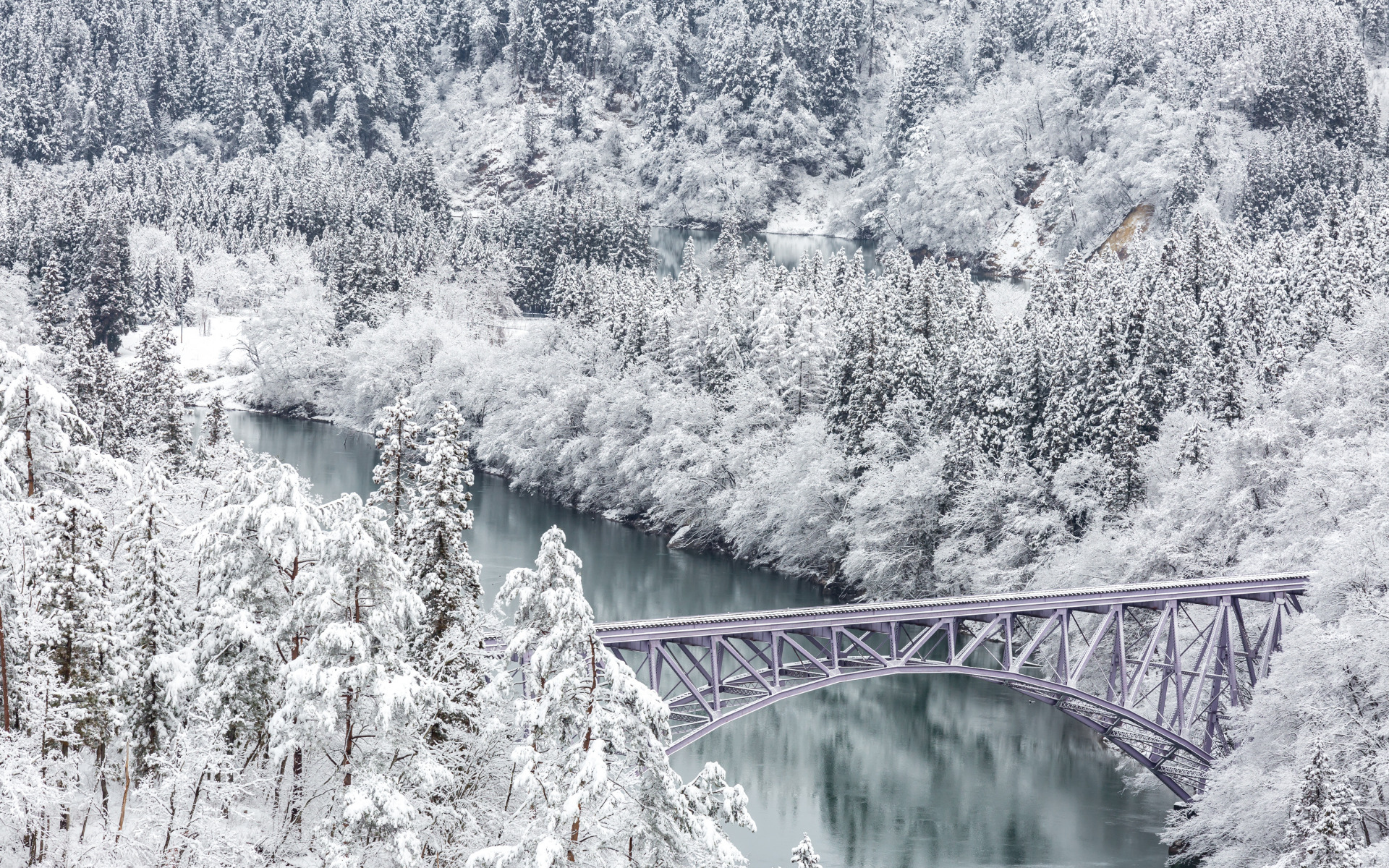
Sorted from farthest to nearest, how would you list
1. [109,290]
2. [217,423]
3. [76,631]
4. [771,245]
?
[771,245]
[109,290]
[217,423]
[76,631]

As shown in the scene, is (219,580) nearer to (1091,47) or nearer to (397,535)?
(397,535)

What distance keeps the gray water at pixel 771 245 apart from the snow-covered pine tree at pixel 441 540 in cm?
12600

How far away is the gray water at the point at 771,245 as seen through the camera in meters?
162

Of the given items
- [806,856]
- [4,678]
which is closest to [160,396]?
[4,678]

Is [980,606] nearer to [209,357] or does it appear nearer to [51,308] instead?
[51,308]

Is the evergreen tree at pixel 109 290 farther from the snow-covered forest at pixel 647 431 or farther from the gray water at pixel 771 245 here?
the gray water at pixel 771 245

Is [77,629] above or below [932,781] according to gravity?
above

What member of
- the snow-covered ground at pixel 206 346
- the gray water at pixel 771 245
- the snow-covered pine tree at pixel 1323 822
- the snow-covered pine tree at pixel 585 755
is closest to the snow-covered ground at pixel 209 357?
the snow-covered ground at pixel 206 346

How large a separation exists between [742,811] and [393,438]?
43.1ft

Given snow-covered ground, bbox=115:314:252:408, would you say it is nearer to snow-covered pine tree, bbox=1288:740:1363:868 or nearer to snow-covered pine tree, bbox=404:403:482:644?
snow-covered pine tree, bbox=404:403:482:644

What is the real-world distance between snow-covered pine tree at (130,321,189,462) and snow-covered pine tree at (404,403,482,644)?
102ft

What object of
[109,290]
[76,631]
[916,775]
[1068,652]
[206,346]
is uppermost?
[76,631]

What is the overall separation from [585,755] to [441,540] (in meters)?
9.49

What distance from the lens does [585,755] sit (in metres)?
20.3
